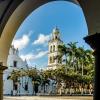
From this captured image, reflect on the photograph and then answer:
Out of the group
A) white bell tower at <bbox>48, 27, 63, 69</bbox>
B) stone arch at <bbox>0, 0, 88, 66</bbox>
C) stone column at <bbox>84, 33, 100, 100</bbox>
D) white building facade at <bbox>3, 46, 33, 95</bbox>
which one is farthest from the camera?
white building facade at <bbox>3, 46, 33, 95</bbox>

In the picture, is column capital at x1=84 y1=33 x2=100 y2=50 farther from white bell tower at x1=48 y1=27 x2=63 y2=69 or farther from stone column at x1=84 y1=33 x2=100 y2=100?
white bell tower at x1=48 y1=27 x2=63 y2=69

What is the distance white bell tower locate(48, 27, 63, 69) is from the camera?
67.1 ft

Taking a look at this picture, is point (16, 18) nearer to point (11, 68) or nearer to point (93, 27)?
point (93, 27)

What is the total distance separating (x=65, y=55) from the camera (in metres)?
19.1

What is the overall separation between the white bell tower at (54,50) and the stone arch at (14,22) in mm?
15433

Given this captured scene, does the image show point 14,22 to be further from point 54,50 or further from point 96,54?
point 54,50

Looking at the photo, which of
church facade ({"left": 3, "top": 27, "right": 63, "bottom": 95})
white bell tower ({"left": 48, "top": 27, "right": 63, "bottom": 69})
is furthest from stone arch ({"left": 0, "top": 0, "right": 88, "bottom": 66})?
white bell tower ({"left": 48, "top": 27, "right": 63, "bottom": 69})

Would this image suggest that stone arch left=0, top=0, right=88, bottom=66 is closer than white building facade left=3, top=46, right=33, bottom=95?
Yes

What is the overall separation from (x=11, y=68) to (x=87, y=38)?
19.9 m

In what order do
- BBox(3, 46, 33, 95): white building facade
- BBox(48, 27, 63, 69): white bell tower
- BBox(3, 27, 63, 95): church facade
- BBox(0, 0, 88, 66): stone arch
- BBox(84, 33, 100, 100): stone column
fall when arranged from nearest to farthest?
BBox(84, 33, 100, 100): stone column, BBox(0, 0, 88, 66): stone arch, BBox(48, 27, 63, 69): white bell tower, BBox(3, 27, 63, 95): church facade, BBox(3, 46, 33, 95): white building facade

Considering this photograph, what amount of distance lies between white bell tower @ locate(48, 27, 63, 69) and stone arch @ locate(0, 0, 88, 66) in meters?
15.4

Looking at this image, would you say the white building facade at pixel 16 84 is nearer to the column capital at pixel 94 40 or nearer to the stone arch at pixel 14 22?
the stone arch at pixel 14 22

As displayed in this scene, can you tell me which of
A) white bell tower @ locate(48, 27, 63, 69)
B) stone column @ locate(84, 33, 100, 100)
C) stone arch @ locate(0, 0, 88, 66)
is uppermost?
white bell tower @ locate(48, 27, 63, 69)

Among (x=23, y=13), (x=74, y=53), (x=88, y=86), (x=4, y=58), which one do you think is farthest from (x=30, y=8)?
(x=74, y=53)
